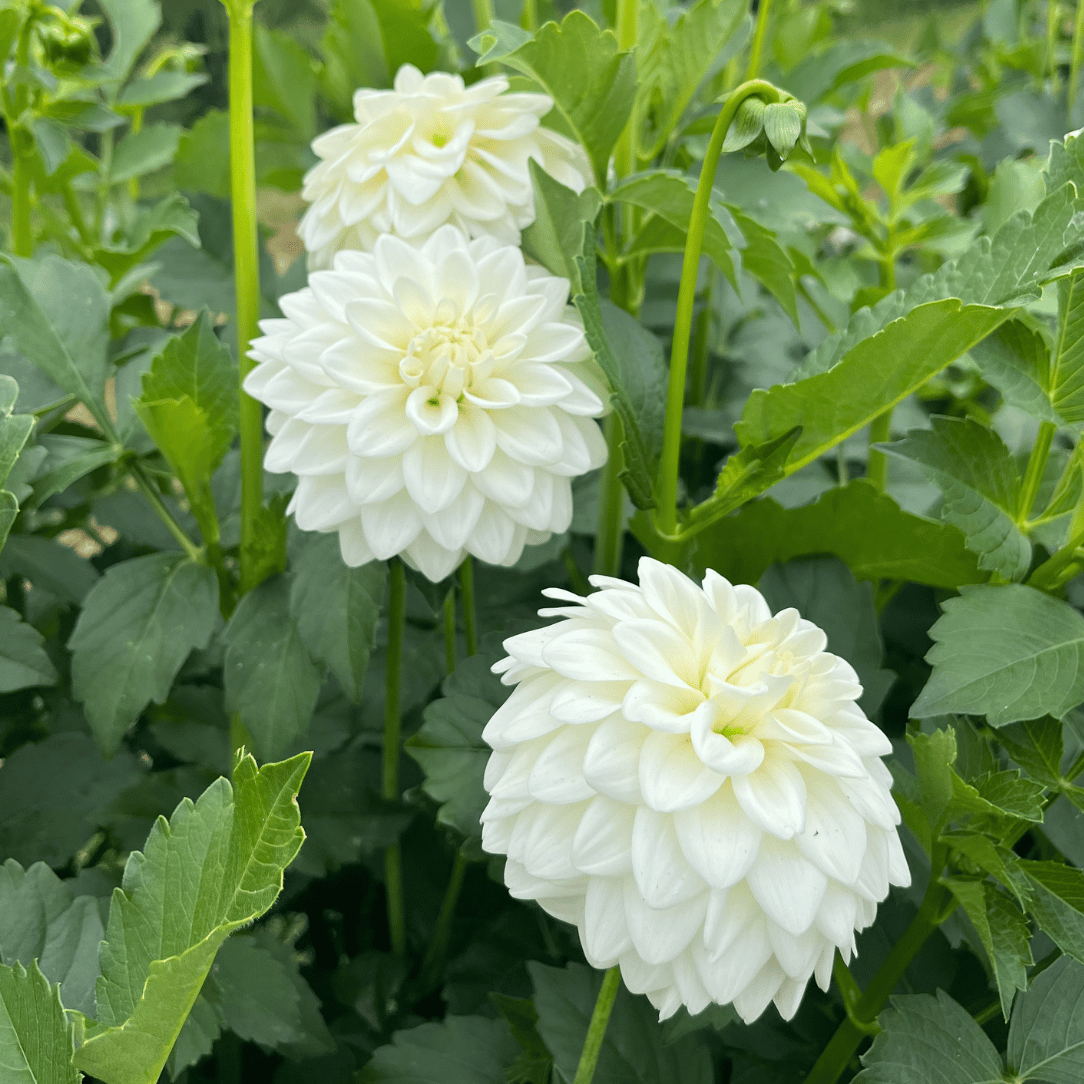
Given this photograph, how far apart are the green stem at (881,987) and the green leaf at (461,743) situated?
0.19m

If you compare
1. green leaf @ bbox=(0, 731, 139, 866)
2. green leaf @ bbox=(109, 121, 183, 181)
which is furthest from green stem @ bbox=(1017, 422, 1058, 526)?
green leaf @ bbox=(109, 121, 183, 181)

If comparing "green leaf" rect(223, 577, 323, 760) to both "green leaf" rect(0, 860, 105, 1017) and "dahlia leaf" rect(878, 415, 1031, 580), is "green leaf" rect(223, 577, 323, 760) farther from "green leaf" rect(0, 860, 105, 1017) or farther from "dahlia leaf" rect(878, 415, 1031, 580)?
"dahlia leaf" rect(878, 415, 1031, 580)

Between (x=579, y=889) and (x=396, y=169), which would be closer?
(x=579, y=889)

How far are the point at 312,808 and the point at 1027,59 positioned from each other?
1005 mm

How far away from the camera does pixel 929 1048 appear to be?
41 cm

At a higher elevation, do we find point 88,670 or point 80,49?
point 80,49

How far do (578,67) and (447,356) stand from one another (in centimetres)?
17

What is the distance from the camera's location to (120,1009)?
32 centimetres

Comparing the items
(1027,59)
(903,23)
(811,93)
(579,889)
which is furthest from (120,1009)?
(903,23)

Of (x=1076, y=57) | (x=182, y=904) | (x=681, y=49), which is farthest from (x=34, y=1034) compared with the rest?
(x=1076, y=57)

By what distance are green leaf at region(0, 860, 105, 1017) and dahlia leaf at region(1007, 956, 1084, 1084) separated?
377 mm

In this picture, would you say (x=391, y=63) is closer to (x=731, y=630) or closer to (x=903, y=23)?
(x=731, y=630)

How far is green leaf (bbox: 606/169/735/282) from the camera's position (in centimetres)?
47

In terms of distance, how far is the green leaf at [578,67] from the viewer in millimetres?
475
